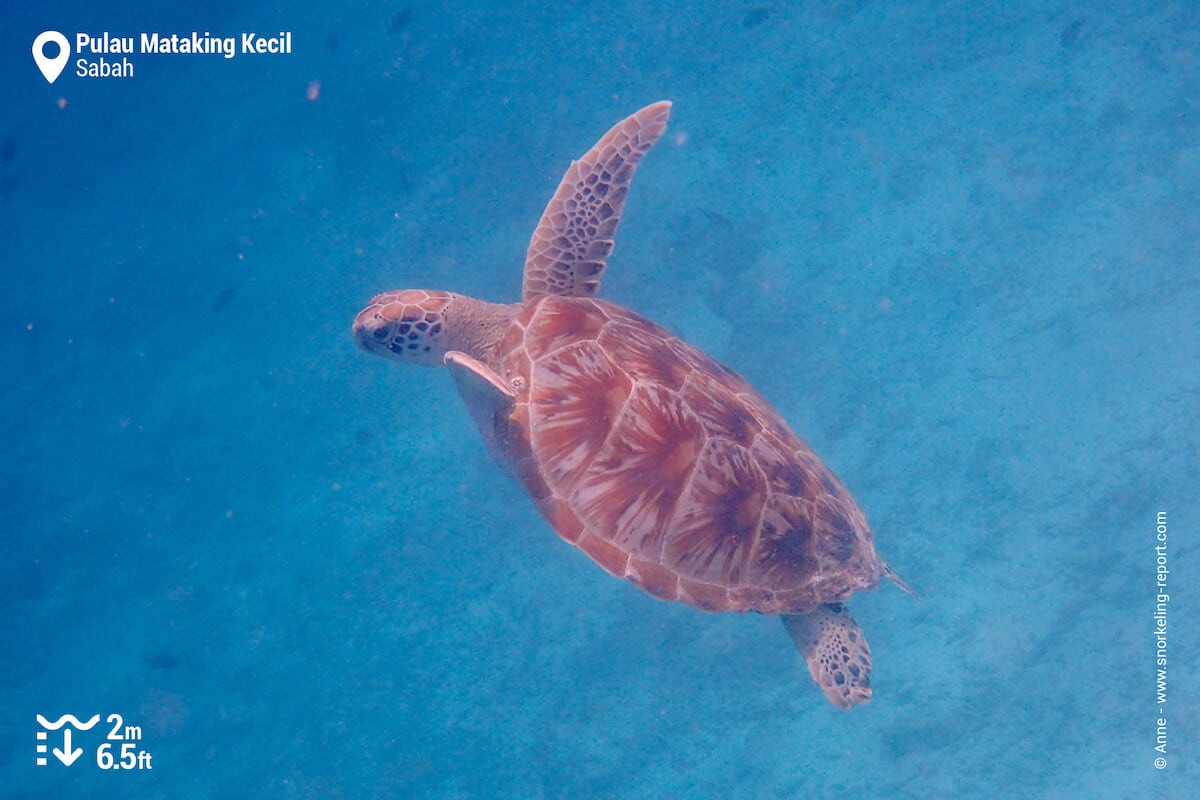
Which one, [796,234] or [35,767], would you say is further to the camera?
[35,767]

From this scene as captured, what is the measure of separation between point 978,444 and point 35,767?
9.45 meters

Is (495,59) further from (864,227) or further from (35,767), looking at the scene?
(35,767)

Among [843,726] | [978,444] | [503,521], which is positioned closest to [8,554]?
[503,521]

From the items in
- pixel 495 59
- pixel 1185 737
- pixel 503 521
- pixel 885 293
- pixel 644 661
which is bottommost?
pixel 1185 737

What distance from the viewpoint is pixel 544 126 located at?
6.31m

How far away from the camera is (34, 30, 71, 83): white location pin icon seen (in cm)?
698

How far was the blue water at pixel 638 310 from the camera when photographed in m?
5.71

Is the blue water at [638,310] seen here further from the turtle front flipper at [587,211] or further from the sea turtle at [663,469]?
the sea turtle at [663,469]

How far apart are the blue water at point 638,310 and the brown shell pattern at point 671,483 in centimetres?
198

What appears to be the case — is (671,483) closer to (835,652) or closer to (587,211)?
(835,652)

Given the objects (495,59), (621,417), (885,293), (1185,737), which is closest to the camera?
(621,417)

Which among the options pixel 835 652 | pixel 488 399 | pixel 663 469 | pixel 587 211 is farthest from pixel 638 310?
pixel 835 652

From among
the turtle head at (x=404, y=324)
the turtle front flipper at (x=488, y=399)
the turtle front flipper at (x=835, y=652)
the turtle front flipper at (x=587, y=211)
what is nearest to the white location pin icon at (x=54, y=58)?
the turtle head at (x=404, y=324)

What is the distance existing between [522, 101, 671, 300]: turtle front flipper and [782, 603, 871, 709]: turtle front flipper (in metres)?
2.90
